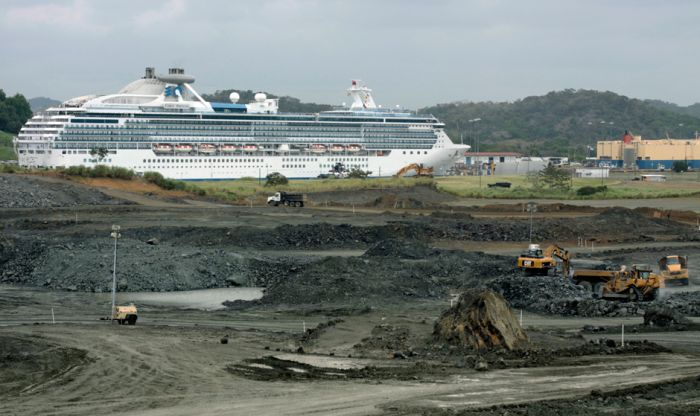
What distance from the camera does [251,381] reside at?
22.2 metres

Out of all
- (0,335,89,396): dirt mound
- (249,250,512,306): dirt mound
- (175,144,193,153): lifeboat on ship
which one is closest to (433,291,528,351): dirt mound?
(0,335,89,396): dirt mound

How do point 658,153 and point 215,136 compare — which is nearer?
point 215,136

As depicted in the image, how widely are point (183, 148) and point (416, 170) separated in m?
28.2

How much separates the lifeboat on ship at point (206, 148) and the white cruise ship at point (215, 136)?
0.11 metres

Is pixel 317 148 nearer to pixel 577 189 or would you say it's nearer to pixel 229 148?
pixel 229 148

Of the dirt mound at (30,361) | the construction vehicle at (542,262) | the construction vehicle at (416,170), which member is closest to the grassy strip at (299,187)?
the construction vehicle at (416,170)

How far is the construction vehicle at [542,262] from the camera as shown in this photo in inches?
1513

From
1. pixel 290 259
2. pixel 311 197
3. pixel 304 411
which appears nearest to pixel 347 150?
pixel 311 197

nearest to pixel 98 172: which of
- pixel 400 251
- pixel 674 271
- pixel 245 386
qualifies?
pixel 400 251

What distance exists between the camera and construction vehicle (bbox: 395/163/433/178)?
126000mm

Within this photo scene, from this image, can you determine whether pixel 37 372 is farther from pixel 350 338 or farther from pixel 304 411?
pixel 350 338

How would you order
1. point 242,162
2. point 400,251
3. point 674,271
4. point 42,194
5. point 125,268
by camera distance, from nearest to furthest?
point 674,271 < point 125,268 < point 400,251 < point 42,194 < point 242,162

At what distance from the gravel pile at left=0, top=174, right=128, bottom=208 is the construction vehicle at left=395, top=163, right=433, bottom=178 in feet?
175

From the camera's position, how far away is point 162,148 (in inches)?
4547
